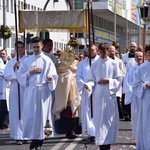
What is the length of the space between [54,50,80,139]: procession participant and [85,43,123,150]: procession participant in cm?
221

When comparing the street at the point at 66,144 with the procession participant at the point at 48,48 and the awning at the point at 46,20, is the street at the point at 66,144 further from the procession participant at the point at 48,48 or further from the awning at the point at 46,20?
the awning at the point at 46,20

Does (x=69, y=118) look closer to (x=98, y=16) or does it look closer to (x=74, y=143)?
(x=74, y=143)

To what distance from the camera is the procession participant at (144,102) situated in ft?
35.4

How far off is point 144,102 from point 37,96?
6.71 ft

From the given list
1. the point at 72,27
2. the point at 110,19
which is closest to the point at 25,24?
the point at 72,27

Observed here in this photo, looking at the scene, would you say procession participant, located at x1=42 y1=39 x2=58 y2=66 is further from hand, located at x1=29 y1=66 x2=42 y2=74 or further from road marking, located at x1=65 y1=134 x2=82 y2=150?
hand, located at x1=29 y1=66 x2=42 y2=74

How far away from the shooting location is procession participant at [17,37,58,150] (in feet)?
39.0

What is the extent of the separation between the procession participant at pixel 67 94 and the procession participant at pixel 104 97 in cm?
221

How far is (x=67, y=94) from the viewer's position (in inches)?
554

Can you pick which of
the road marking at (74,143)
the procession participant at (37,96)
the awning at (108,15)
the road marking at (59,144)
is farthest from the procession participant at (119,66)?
the awning at (108,15)

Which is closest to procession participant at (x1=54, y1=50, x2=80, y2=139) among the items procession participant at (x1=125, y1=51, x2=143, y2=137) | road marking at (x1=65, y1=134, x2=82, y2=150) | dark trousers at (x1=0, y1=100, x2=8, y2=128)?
road marking at (x1=65, y1=134, x2=82, y2=150)

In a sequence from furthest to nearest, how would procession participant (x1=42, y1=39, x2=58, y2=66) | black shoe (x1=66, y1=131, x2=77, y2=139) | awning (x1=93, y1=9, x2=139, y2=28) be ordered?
1. awning (x1=93, y1=9, x2=139, y2=28)
2. black shoe (x1=66, y1=131, x2=77, y2=139)
3. procession participant (x1=42, y1=39, x2=58, y2=66)

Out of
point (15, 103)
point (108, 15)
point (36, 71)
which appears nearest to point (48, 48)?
point (15, 103)

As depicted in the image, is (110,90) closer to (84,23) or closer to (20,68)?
(20,68)
